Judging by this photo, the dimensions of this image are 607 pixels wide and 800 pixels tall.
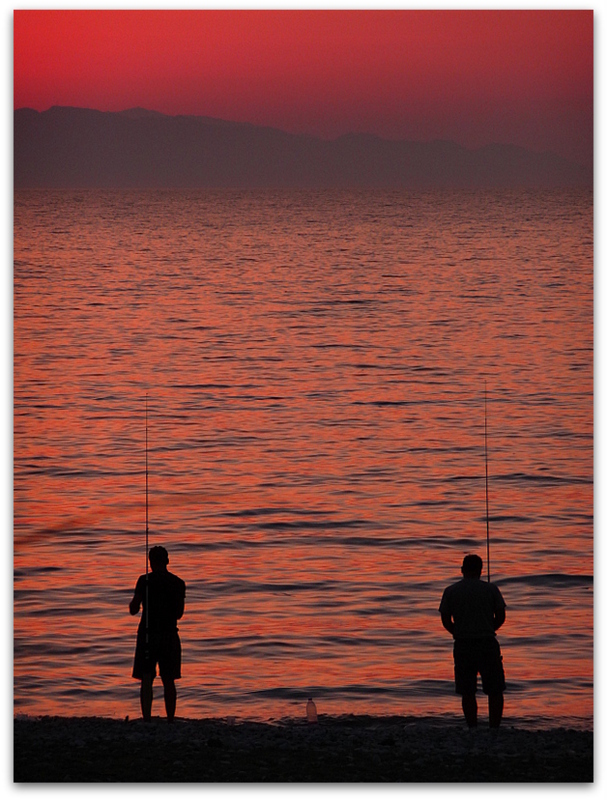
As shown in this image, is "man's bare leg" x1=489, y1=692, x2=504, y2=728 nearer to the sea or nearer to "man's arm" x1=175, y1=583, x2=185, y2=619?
the sea

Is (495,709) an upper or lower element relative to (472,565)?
lower

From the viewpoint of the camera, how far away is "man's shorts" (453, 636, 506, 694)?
307 inches

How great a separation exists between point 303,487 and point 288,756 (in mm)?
9245

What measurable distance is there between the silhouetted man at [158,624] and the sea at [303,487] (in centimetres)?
131

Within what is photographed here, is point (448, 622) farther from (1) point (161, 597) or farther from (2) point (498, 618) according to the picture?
(1) point (161, 597)

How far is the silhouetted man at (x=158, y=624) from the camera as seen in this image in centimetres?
780

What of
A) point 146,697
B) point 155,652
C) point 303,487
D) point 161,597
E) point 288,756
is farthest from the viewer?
point 303,487

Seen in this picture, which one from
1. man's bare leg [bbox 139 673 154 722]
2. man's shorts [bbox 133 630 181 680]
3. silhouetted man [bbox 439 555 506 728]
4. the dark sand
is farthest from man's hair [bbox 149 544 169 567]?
silhouetted man [bbox 439 555 506 728]

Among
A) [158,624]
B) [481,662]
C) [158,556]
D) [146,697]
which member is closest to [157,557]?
[158,556]

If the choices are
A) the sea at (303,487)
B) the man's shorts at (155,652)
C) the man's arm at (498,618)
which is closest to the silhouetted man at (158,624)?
the man's shorts at (155,652)

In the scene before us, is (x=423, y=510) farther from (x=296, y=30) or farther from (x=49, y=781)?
(x=49, y=781)

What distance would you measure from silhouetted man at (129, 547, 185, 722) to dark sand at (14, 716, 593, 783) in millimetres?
246

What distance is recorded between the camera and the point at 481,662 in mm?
7832

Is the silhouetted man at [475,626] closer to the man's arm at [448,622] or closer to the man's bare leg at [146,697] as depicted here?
the man's arm at [448,622]
